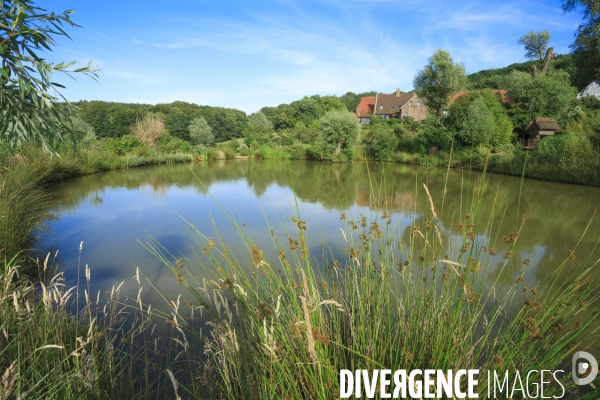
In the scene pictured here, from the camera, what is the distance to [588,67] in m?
13.8

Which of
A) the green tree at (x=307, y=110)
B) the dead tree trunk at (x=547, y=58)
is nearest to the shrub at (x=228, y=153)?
the green tree at (x=307, y=110)

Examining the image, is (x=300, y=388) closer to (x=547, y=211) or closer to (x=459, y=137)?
(x=547, y=211)

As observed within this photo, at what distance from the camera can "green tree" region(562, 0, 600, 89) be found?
11547 mm

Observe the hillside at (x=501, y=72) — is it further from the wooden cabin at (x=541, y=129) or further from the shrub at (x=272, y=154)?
the shrub at (x=272, y=154)

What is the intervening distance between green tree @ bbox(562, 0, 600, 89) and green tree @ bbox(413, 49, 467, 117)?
6115 mm

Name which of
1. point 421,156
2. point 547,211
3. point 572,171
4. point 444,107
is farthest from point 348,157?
point 547,211

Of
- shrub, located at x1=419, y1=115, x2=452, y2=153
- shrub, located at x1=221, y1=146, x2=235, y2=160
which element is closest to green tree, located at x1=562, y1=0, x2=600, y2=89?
shrub, located at x1=419, y1=115, x2=452, y2=153

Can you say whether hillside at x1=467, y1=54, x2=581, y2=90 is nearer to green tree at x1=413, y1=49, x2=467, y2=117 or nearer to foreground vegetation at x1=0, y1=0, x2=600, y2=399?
green tree at x1=413, y1=49, x2=467, y2=117

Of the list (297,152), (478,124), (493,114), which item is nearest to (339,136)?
(297,152)

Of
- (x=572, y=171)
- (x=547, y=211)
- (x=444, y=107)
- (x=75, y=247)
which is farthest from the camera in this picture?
(x=444, y=107)

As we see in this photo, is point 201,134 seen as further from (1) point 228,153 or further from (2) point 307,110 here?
(2) point 307,110

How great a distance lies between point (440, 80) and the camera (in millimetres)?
20094

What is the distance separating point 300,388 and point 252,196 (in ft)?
23.8

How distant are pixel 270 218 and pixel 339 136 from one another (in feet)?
45.9
